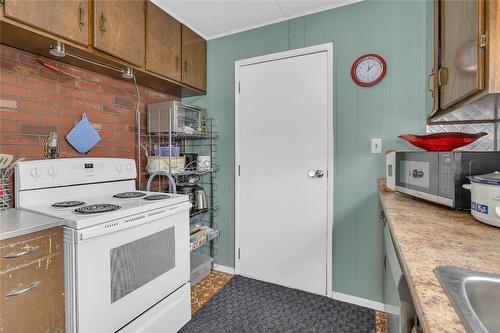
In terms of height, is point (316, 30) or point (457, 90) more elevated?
point (316, 30)

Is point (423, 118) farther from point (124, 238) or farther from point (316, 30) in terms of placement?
point (124, 238)

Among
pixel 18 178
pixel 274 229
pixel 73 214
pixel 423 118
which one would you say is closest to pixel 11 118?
pixel 18 178

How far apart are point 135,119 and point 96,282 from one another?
1413mm

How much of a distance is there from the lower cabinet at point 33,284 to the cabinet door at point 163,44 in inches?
52.3

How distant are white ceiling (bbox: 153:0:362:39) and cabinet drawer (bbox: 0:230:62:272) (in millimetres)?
1737

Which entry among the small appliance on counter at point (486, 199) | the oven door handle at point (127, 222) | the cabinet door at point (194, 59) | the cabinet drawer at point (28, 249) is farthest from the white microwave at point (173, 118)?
the small appliance on counter at point (486, 199)

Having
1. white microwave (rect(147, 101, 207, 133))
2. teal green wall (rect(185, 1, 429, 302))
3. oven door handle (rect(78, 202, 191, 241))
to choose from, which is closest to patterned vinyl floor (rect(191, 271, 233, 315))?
oven door handle (rect(78, 202, 191, 241))

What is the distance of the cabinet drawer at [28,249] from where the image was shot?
36.8 inches

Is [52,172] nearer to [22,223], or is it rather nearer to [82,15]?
[22,223]

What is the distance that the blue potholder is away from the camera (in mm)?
1728

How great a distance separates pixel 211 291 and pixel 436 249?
187cm

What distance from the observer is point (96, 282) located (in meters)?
1.16

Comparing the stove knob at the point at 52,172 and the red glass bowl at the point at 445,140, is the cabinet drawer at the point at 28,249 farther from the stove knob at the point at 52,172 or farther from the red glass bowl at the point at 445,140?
the red glass bowl at the point at 445,140

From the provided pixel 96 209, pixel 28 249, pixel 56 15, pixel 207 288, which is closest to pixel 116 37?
pixel 56 15
